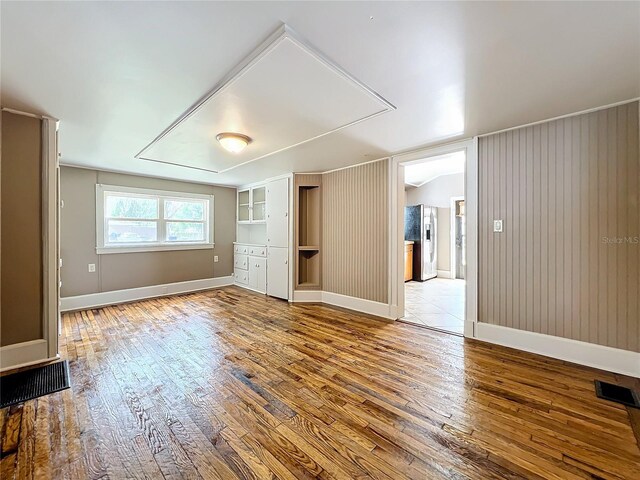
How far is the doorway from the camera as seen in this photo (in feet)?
10.0

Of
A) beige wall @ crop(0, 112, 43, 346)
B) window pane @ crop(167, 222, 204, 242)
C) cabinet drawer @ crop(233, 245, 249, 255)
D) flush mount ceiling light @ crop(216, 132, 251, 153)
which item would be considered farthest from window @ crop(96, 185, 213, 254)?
flush mount ceiling light @ crop(216, 132, 251, 153)

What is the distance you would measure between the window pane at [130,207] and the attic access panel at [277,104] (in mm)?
1698

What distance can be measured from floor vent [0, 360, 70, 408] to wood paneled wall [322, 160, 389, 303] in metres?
3.33

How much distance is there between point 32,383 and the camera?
6.93 ft

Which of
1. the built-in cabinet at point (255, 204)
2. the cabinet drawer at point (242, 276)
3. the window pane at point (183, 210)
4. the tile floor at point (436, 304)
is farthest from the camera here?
the cabinet drawer at point (242, 276)

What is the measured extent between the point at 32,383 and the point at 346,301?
349cm

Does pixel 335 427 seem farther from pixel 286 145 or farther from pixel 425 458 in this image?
pixel 286 145

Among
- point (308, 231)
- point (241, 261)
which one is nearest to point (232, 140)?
point (308, 231)

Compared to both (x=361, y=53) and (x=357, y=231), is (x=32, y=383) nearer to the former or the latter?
(x=361, y=53)

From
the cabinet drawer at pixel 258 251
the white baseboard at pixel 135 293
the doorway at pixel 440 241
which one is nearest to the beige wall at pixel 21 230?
the white baseboard at pixel 135 293

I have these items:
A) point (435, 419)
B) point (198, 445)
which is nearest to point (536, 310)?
point (435, 419)

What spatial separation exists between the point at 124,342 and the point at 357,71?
11.4 feet

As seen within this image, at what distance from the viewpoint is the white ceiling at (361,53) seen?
1309 mm

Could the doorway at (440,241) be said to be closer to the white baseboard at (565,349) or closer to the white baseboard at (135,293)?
the white baseboard at (565,349)
